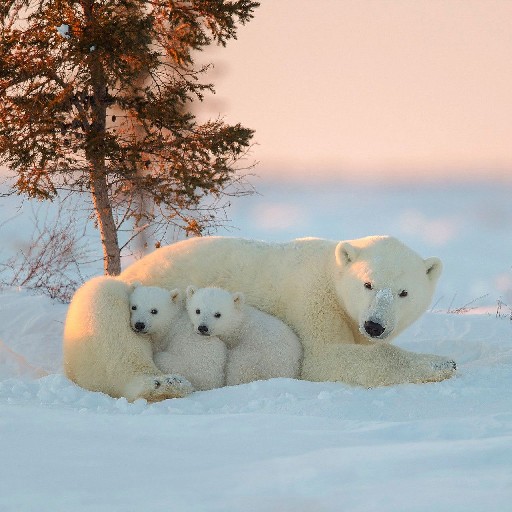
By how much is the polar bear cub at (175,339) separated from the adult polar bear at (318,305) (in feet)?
0.43

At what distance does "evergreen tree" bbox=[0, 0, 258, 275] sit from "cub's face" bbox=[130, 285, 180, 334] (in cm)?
296

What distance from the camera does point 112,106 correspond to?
9.34m

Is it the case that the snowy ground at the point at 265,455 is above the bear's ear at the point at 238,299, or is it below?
below

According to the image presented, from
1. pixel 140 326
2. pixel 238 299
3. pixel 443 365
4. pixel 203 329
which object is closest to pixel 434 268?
pixel 443 365

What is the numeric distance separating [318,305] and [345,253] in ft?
1.44

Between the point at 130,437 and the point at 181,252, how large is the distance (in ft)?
9.87

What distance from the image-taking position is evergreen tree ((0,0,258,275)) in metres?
8.29

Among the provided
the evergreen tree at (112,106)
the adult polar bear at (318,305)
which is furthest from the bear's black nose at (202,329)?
the evergreen tree at (112,106)

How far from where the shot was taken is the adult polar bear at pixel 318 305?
5.42 metres

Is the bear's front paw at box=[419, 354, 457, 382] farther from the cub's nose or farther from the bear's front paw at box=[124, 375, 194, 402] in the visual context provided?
the bear's front paw at box=[124, 375, 194, 402]

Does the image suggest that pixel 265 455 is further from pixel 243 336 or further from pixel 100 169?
pixel 100 169

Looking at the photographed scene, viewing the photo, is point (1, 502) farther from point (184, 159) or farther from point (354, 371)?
point (184, 159)

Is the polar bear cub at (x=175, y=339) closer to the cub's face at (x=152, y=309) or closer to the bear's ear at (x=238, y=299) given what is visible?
the cub's face at (x=152, y=309)

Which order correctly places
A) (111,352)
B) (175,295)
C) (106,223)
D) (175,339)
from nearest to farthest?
(111,352), (175,339), (175,295), (106,223)
